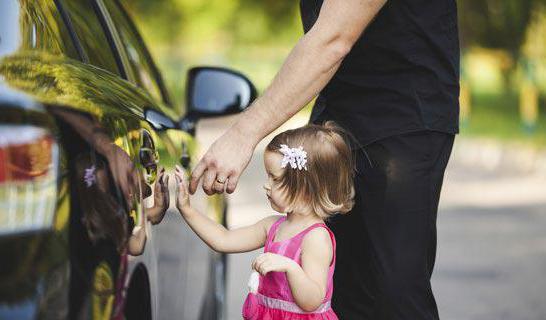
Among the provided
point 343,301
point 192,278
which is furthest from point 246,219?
point 343,301

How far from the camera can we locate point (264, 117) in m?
2.80

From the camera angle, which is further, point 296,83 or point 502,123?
point 502,123

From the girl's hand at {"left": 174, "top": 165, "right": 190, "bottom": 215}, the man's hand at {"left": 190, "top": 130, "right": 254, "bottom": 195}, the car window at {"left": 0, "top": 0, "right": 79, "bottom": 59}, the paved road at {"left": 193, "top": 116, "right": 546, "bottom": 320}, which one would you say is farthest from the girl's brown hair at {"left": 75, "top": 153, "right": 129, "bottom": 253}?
the paved road at {"left": 193, "top": 116, "right": 546, "bottom": 320}

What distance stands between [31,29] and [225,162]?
0.70m

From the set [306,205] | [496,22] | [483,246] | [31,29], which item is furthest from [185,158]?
[496,22]

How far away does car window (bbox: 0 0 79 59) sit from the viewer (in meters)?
2.14

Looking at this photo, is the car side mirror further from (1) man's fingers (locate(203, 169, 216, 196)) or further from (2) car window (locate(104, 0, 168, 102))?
(1) man's fingers (locate(203, 169, 216, 196))

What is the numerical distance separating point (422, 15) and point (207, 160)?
0.68m

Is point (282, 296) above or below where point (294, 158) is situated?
below

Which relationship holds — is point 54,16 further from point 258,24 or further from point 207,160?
point 258,24

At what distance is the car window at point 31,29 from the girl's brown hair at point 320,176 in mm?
642

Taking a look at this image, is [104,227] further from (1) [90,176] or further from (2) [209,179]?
(2) [209,179]

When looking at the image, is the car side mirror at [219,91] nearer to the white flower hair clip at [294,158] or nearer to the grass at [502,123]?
the white flower hair clip at [294,158]

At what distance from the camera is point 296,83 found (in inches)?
109
